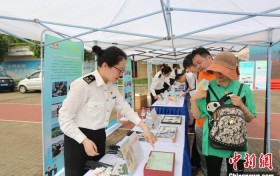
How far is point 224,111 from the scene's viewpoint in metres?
1.68

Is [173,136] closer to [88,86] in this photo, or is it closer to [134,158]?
[134,158]

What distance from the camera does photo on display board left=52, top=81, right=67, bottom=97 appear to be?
274cm

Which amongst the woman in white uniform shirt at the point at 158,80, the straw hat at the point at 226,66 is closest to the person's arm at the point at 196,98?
the straw hat at the point at 226,66

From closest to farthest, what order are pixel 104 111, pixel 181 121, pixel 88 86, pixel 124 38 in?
pixel 88 86, pixel 104 111, pixel 181 121, pixel 124 38

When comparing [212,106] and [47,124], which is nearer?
[212,106]

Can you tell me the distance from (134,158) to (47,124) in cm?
144

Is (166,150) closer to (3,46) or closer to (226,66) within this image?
(226,66)

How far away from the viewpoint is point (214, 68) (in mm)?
1714

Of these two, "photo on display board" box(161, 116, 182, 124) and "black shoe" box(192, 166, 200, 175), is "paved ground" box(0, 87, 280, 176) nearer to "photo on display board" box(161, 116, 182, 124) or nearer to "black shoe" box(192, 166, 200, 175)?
"black shoe" box(192, 166, 200, 175)

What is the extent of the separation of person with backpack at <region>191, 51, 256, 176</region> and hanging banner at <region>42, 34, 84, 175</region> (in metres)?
1.70

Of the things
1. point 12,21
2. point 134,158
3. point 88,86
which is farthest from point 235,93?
point 12,21

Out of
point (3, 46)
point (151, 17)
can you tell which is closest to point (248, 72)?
point (151, 17)

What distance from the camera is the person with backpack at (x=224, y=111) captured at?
1.67m

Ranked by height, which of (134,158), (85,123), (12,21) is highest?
(12,21)
